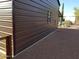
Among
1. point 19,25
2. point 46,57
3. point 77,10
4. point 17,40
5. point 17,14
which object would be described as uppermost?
point 77,10

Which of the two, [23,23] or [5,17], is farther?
[23,23]

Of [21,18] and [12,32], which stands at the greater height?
[21,18]

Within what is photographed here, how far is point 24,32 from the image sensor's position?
5531 millimetres

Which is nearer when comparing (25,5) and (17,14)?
(17,14)

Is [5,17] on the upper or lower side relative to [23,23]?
upper

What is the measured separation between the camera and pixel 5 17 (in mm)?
4844

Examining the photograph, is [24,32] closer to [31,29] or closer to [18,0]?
[31,29]

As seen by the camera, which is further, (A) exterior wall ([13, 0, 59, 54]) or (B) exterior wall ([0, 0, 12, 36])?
(A) exterior wall ([13, 0, 59, 54])

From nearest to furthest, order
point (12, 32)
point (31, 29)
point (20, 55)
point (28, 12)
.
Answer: point (12, 32) → point (20, 55) → point (28, 12) → point (31, 29)

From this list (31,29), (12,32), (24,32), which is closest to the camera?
(12,32)

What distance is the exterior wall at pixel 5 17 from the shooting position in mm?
4652

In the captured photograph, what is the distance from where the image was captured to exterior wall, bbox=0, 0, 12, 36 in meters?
4.65

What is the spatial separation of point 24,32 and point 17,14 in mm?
903

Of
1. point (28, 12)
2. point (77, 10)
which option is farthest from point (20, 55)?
point (77, 10)
